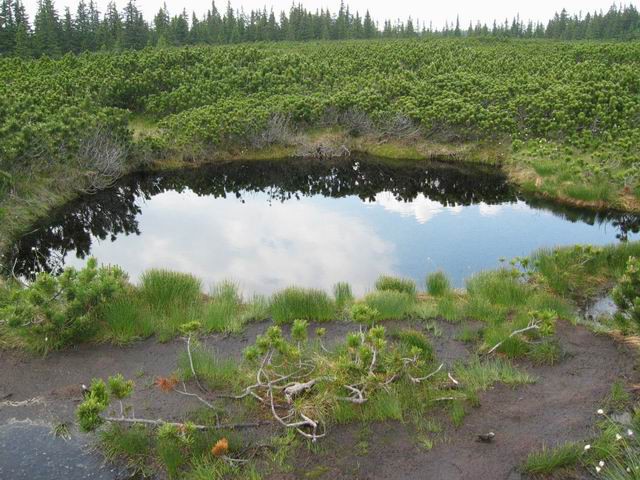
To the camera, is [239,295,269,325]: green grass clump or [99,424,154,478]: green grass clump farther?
[239,295,269,325]: green grass clump

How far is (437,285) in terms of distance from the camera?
35.2ft

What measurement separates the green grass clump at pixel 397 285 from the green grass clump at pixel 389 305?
36.9 inches

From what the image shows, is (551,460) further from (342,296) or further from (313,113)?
(313,113)

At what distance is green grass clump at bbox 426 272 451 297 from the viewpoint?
420 inches

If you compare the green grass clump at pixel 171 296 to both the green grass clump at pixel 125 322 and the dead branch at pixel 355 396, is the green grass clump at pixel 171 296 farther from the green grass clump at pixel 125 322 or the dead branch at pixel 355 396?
the dead branch at pixel 355 396

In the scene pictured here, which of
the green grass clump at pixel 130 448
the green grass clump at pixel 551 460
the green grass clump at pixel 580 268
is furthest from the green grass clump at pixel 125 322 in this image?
the green grass clump at pixel 580 268

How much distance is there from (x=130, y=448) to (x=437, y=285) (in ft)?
21.1

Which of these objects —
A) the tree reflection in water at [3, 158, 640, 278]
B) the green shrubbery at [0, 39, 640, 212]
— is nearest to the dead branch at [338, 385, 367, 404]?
the tree reflection in water at [3, 158, 640, 278]

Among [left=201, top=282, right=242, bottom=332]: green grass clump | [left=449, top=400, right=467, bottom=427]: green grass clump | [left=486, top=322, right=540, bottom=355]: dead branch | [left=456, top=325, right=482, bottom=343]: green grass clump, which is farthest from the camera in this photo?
[left=201, top=282, right=242, bottom=332]: green grass clump

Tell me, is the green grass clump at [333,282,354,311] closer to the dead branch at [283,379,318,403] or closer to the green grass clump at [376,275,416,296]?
the green grass clump at [376,275,416,296]

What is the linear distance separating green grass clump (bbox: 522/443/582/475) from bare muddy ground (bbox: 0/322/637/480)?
153 millimetres

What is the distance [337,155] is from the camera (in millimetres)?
24906

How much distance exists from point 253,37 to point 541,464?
253ft

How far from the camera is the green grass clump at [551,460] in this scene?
5.35 m
